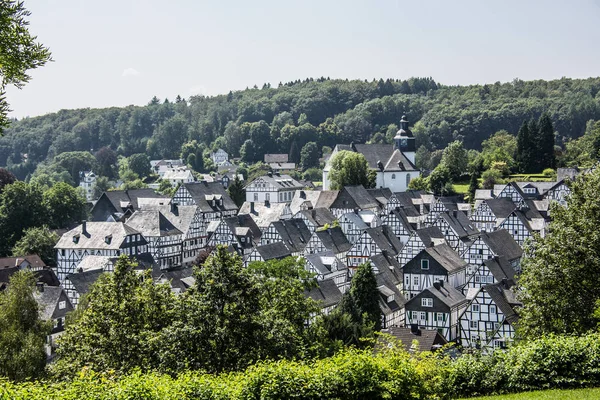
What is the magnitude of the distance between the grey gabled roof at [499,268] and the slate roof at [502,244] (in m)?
3.33

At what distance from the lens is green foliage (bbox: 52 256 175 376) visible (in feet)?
72.0

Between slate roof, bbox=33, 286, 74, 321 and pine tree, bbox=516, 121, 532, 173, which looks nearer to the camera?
slate roof, bbox=33, 286, 74, 321

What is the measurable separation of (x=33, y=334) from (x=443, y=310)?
21.8 m

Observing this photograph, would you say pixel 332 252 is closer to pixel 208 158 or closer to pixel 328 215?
pixel 328 215

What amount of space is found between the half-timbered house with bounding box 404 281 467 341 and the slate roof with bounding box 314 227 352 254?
18.2 m

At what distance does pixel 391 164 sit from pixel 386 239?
131 ft

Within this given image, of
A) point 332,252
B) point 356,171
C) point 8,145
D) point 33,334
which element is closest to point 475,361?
point 33,334

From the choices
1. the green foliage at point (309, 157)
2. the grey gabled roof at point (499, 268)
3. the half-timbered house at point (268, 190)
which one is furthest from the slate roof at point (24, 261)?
the green foliage at point (309, 157)

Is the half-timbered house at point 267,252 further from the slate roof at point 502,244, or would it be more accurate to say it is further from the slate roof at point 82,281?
the slate roof at point 502,244

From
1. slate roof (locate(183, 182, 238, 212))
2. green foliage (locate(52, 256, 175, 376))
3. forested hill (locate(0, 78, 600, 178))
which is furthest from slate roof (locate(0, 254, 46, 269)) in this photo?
forested hill (locate(0, 78, 600, 178))

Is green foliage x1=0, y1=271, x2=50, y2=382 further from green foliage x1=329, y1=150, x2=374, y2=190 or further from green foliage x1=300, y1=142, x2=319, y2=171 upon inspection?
green foliage x1=300, y1=142, x2=319, y2=171

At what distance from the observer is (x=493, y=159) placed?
342ft

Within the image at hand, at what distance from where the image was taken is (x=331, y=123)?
575 feet

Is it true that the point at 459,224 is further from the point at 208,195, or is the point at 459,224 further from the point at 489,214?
the point at 208,195
